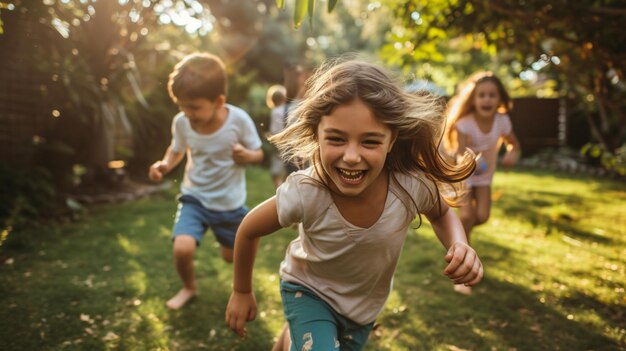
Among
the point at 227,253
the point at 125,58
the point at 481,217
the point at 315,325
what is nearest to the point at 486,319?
the point at 481,217

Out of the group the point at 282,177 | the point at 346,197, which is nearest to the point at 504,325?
the point at 346,197

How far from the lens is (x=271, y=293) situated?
392 cm

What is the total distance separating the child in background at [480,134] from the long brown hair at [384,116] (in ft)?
6.60

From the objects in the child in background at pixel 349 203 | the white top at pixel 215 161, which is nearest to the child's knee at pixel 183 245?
the white top at pixel 215 161

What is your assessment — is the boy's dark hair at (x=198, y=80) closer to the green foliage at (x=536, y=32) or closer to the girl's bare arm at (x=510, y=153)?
the green foliage at (x=536, y=32)

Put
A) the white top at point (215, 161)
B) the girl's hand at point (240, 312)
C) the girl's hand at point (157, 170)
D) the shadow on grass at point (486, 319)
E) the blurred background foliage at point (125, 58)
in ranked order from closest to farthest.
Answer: the girl's hand at point (240, 312) < the shadow on grass at point (486, 319) < the girl's hand at point (157, 170) < the white top at point (215, 161) < the blurred background foliage at point (125, 58)

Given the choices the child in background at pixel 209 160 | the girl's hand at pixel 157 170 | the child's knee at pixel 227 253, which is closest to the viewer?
the girl's hand at pixel 157 170

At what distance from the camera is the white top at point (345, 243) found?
6.84 feet

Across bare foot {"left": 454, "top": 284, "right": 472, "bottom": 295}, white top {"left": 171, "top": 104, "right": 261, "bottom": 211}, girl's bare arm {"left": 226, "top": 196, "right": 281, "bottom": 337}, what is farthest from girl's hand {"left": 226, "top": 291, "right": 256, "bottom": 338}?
bare foot {"left": 454, "top": 284, "right": 472, "bottom": 295}

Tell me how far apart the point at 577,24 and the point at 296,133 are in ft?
11.5

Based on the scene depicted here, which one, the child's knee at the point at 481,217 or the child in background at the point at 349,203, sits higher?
the child in background at the point at 349,203

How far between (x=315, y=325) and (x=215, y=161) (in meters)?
1.91

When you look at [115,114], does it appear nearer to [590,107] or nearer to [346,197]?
[346,197]

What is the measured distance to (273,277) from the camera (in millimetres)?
4293
